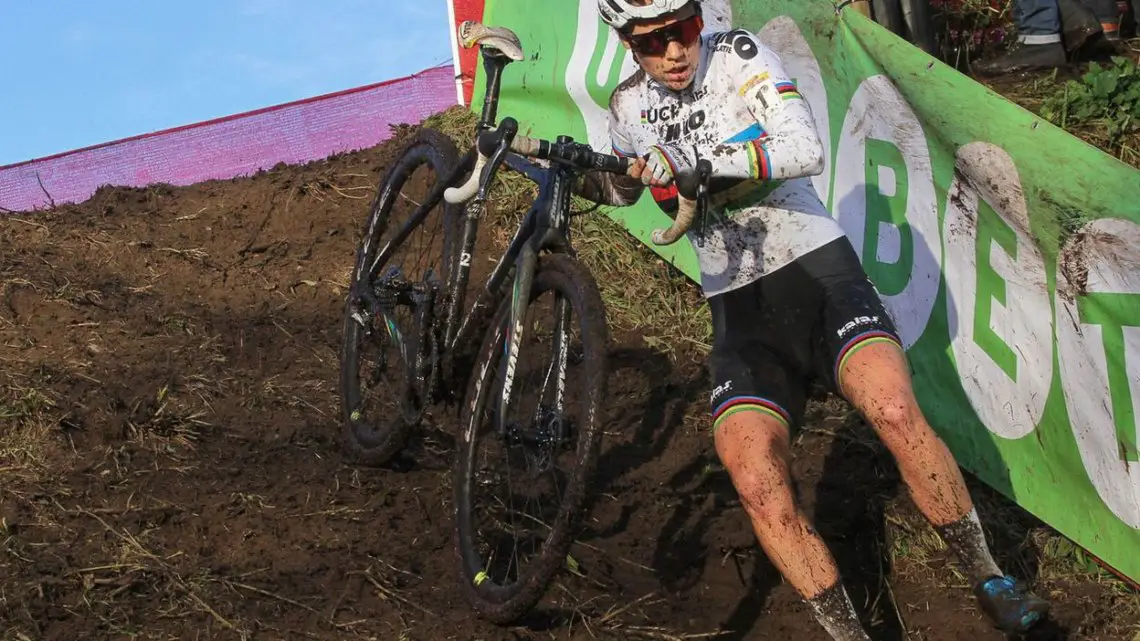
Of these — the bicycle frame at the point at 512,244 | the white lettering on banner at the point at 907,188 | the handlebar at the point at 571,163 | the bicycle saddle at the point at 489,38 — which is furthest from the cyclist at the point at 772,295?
the white lettering on banner at the point at 907,188

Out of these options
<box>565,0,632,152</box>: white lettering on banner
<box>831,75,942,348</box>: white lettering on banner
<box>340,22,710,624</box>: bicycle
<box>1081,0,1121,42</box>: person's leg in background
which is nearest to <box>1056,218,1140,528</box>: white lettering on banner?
<box>831,75,942,348</box>: white lettering on banner

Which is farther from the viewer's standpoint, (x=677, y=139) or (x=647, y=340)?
(x=647, y=340)

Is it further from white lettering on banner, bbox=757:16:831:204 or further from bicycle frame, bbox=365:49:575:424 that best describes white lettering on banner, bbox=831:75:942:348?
bicycle frame, bbox=365:49:575:424

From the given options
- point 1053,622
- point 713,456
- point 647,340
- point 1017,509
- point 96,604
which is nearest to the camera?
point 96,604

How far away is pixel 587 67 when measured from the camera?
816 centimetres

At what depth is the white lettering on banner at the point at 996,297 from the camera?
5.32 metres

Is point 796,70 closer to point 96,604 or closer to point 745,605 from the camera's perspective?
point 745,605

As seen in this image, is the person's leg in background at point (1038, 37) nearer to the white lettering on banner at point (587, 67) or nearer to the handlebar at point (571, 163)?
the white lettering on banner at point (587, 67)

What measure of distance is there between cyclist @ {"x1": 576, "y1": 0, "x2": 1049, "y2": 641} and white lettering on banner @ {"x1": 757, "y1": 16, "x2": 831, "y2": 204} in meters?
1.54

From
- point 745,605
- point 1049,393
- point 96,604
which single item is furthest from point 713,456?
point 96,604

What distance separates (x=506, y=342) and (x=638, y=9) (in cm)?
131

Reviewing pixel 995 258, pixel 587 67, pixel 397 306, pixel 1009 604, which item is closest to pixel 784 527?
pixel 1009 604

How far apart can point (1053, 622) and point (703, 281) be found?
6.66 feet

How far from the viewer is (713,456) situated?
6383 mm
